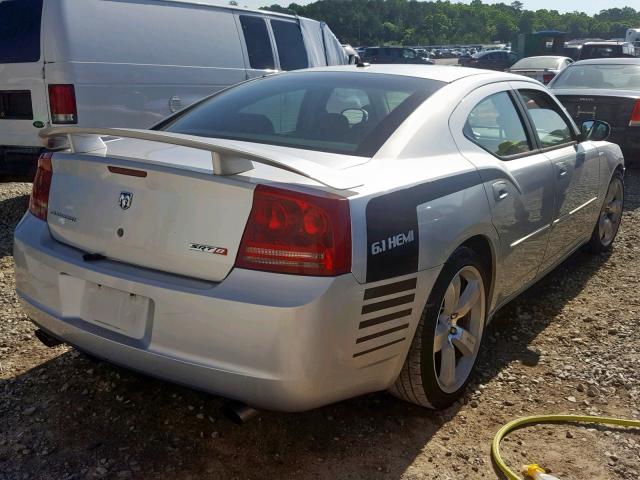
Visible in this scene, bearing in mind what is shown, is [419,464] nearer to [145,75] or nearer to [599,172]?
[599,172]

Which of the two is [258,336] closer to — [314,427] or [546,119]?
[314,427]

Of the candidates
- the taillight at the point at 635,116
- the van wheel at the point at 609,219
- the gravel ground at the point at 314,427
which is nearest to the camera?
the gravel ground at the point at 314,427

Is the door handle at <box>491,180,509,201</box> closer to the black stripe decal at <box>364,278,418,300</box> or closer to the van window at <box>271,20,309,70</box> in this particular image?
the black stripe decal at <box>364,278,418,300</box>

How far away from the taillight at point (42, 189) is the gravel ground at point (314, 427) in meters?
0.82

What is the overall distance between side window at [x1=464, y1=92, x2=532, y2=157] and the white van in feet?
11.8

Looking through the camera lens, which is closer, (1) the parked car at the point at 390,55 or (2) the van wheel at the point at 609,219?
(2) the van wheel at the point at 609,219

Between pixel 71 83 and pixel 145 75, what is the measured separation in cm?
85

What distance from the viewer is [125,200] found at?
247 cm

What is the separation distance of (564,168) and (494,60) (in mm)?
34812

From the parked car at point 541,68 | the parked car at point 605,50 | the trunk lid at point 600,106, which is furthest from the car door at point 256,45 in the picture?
the parked car at point 605,50

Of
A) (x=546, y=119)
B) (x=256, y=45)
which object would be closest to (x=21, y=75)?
(x=256, y=45)

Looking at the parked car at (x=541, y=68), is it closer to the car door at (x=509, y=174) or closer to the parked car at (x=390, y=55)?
the car door at (x=509, y=174)

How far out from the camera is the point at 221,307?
2.21 m

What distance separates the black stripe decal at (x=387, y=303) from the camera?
2.32m
